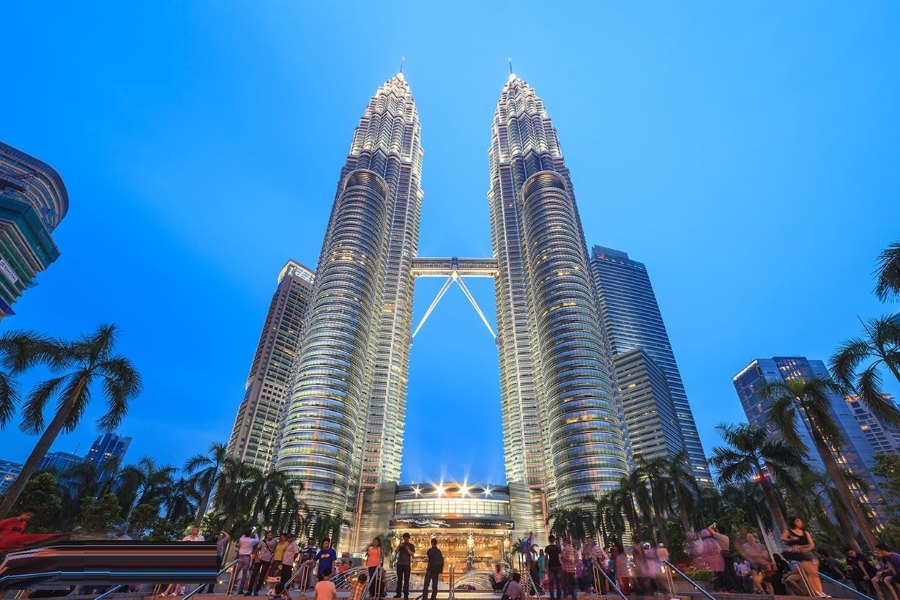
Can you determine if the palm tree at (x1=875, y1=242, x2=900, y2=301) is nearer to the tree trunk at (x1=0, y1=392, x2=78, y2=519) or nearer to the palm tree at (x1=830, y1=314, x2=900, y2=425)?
the palm tree at (x1=830, y1=314, x2=900, y2=425)

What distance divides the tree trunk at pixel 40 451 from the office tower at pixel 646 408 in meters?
176

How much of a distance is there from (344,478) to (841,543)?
9879 centimetres

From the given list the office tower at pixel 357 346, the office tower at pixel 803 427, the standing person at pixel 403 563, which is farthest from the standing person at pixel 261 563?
the office tower at pixel 803 427

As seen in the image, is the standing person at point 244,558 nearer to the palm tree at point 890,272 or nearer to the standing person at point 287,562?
the standing person at point 287,562

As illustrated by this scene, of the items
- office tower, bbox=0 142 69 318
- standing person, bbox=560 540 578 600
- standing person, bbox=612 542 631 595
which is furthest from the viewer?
office tower, bbox=0 142 69 318

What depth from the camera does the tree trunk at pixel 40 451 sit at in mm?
21000

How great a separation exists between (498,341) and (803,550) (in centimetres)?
17268

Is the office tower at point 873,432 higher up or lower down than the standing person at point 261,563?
higher up

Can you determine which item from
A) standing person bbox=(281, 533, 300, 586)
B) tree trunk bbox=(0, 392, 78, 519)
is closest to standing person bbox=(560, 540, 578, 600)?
standing person bbox=(281, 533, 300, 586)

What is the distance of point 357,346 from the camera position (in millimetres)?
133625

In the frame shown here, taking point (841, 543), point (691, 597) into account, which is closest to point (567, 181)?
point (841, 543)

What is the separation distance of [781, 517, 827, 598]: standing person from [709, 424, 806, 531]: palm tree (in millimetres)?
22627

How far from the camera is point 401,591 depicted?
1534 cm

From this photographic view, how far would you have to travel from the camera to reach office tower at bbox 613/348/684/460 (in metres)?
174
